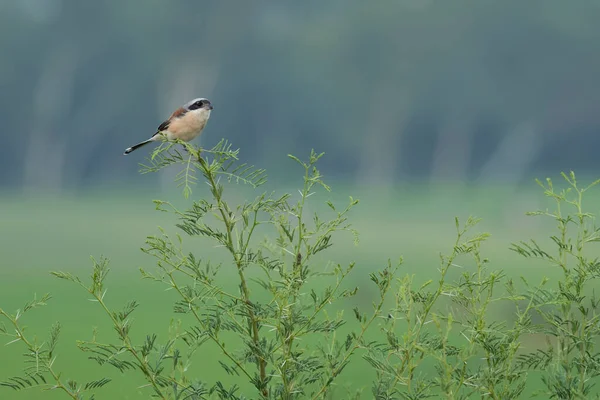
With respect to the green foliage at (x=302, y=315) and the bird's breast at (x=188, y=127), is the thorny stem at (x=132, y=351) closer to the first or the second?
the green foliage at (x=302, y=315)

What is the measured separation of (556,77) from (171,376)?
41.3ft

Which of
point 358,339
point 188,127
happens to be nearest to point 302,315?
point 358,339

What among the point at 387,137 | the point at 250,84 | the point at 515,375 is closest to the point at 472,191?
the point at 387,137

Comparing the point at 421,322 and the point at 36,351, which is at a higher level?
the point at 421,322

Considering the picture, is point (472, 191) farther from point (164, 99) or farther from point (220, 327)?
point (220, 327)

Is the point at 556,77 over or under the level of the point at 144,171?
over

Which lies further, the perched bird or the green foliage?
the perched bird

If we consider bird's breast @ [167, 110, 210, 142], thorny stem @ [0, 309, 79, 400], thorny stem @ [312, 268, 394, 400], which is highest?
bird's breast @ [167, 110, 210, 142]

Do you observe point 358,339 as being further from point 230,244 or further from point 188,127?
point 188,127

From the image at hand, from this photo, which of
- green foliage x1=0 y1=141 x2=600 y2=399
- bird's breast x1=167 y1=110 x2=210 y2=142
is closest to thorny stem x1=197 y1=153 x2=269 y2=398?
green foliage x1=0 y1=141 x2=600 y2=399

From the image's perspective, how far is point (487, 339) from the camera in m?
1.42

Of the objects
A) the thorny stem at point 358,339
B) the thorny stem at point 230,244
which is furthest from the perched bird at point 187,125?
the thorny stem at point 358,339

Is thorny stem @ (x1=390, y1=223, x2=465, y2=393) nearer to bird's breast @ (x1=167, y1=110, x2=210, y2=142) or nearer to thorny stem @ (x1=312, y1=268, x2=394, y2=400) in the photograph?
thorny stem @ (x1=312, y1=268, x2=394, y2=400)

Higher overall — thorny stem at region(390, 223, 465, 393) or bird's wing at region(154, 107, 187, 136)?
bird's wing at region(154, 107, 187, 136)
